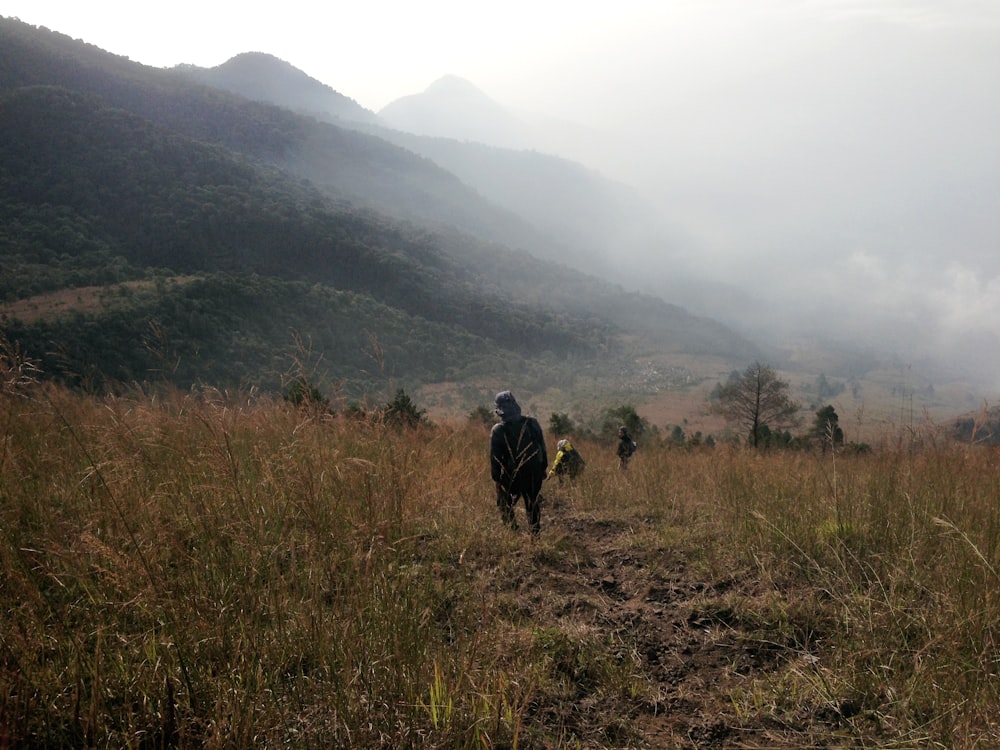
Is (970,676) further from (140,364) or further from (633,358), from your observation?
(633,358)

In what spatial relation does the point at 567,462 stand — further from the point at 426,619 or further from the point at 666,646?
the point at 426,619

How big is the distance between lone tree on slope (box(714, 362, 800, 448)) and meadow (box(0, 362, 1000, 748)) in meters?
25.6

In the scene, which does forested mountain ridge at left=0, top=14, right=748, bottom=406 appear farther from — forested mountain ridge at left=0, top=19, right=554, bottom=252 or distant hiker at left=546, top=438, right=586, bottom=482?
distant hiker at left=546, top=438, right=586, bottom=482

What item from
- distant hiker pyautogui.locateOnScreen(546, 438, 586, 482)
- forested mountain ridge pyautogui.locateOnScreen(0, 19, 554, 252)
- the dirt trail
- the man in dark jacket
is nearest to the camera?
the dirt trail

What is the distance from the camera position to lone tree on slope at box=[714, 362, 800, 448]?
90.8 feet

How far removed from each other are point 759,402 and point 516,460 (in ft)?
85.3

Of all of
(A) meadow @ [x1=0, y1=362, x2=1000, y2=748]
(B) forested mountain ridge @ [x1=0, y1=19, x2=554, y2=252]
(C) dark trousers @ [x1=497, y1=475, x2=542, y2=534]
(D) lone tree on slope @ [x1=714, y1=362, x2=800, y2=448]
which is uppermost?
(B) forested mountain ridge @ [x1=0, y1=19, x2=554, y2=252]

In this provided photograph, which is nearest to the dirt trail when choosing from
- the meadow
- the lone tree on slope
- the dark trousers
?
the meadow

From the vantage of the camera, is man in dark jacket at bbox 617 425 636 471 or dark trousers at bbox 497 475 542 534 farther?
man in dark jacket at bbox 617 425 636 471

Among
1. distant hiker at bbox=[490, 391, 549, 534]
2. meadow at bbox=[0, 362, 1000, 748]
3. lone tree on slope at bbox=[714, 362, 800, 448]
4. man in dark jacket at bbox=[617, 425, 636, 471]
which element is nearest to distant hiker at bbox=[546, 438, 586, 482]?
man in dark jacket at bbox=[617, 425, 636, 471]

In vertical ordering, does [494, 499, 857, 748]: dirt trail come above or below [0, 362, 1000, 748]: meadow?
below

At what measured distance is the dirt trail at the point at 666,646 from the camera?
210cm

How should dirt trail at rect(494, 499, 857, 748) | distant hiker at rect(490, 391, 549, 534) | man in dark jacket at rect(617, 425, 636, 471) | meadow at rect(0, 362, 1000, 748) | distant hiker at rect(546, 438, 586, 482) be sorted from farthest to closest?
man in dark jacket at rect(617, 425, 636, 471), distant hiker at rect(546, 438, 586, 482), distant hiker at rect(490, 391, 549, 534), dirt trail at rect(494, 499, 857, 748), meadow at rect(0, 362, 1000, 748)

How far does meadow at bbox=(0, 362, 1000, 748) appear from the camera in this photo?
5.85 ft
